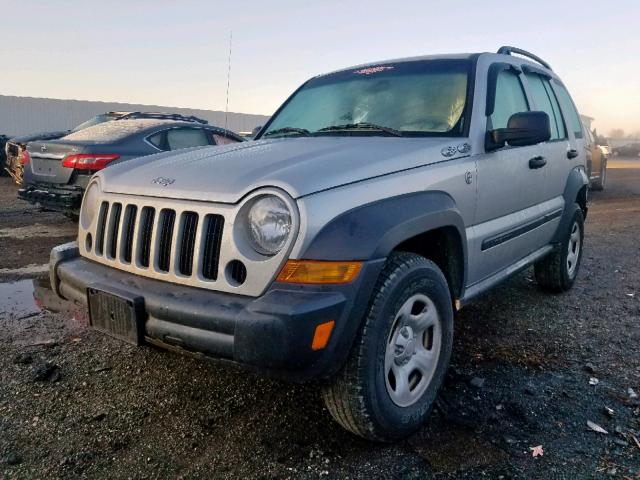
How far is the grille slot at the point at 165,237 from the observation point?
2404mm

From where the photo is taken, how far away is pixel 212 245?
89.4 inches

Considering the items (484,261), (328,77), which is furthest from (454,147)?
(328,77)

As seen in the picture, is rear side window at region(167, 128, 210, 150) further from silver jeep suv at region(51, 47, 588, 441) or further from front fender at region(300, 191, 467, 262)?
front fender at region(300, 191, 467, 262)

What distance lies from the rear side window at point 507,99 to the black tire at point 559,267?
1.31m

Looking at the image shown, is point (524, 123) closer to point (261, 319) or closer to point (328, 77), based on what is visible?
point (328, 77)

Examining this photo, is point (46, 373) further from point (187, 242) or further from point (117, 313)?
point (187, 242)

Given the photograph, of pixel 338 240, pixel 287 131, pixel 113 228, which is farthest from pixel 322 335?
pixel 287 131

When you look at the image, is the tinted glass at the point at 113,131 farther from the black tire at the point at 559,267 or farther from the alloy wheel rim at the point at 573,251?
the alloy wheel rim at the point at 573,251

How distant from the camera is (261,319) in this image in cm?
199

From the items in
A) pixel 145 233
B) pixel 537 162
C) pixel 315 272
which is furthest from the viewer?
pixel 537 162

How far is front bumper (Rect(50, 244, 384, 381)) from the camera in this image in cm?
198

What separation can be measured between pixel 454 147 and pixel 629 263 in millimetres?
4290

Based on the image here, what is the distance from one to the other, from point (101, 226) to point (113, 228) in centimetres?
12

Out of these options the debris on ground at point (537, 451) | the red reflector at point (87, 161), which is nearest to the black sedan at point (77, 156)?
the red reflector at point (87, 161)
